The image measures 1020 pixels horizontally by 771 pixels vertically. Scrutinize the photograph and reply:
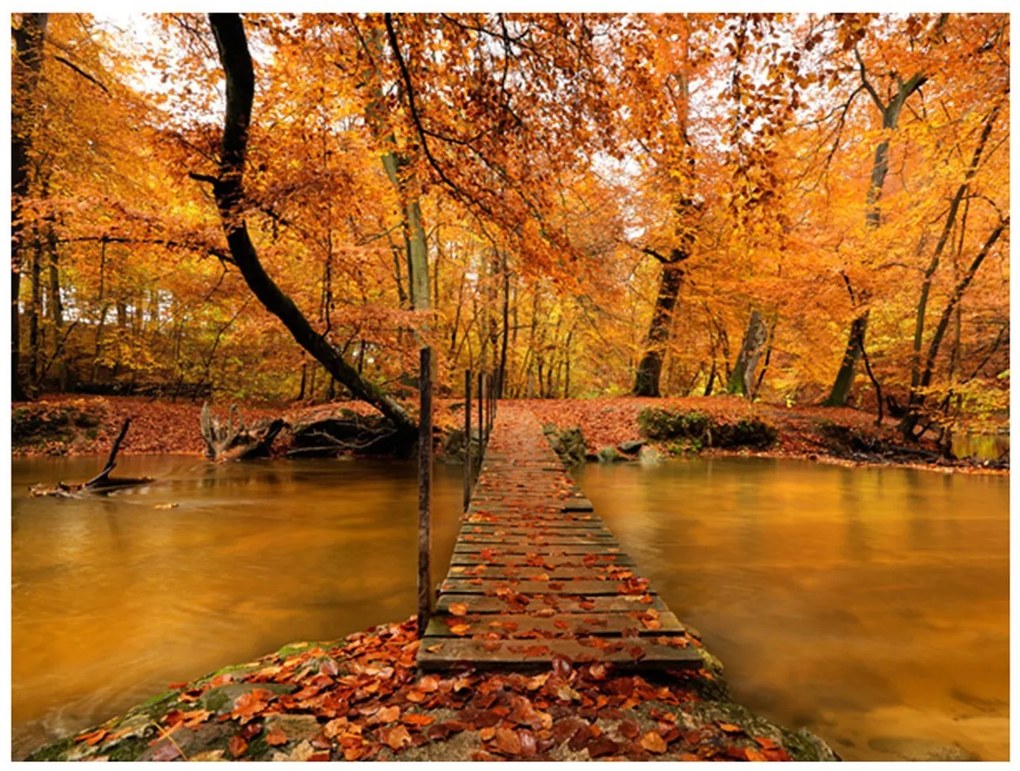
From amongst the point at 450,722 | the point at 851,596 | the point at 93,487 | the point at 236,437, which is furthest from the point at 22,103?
the point at 851,596

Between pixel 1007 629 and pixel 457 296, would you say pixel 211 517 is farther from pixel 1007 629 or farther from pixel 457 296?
pixel 457 296

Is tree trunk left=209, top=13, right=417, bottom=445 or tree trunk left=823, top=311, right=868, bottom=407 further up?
tree trunk left=209, top=13, right=417, bottom=445

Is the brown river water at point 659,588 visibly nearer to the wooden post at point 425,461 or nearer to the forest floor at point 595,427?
the wooden post at point 425,461

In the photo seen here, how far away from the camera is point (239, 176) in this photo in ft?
22.7

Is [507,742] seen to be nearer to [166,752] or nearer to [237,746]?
[237,746]

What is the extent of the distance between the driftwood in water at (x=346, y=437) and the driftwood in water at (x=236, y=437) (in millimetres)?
589

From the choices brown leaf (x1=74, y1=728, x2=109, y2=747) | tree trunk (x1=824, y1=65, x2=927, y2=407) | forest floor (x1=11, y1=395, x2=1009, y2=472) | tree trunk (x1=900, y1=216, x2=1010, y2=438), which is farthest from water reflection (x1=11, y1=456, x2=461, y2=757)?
tree trunk (x1=824, y1=65, x2=927, y2=407)

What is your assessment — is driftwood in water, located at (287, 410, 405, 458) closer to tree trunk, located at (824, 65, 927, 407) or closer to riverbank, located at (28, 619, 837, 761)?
riverbank, located at (28, 619, 837, 761)

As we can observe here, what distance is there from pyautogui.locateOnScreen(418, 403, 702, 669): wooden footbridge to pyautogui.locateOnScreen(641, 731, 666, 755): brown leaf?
0.49 meters

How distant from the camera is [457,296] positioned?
75.8ft

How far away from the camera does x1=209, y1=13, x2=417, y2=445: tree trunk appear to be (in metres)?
5.53

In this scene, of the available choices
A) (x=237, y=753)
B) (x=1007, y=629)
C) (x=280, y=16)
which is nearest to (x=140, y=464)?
(x=280, y=16)

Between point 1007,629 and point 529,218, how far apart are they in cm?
587

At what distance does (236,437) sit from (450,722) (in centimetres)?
1306
